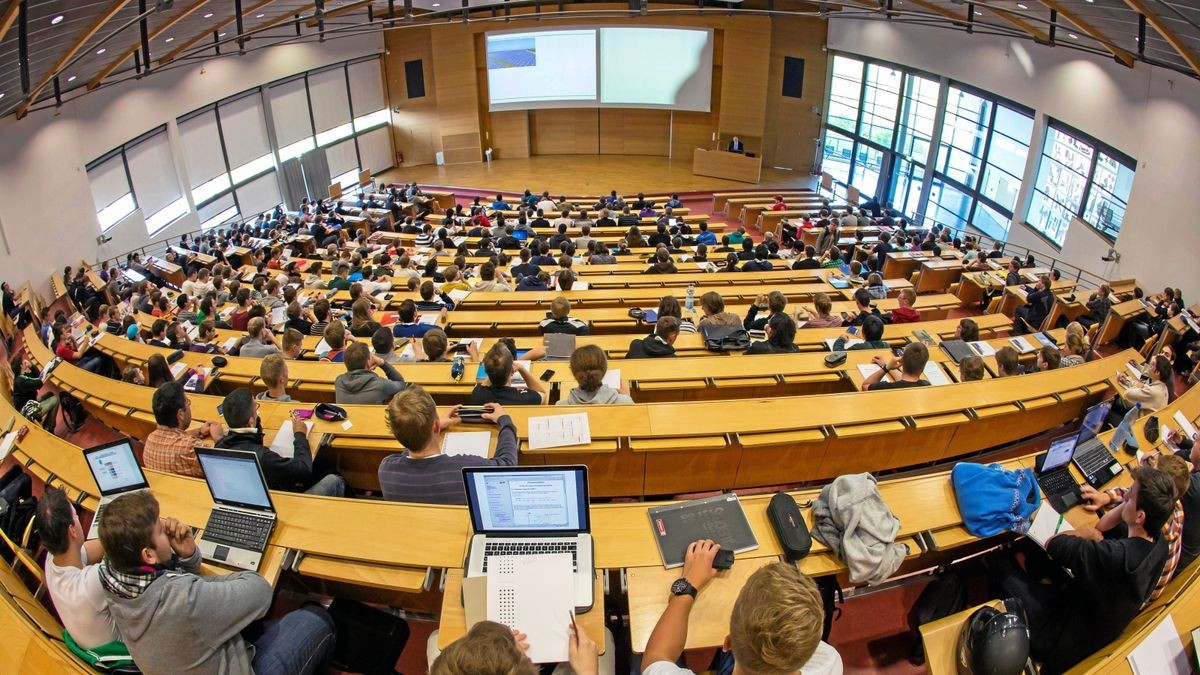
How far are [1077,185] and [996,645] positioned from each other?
44.0ft

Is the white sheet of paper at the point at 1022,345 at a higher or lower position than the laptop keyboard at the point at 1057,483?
lower

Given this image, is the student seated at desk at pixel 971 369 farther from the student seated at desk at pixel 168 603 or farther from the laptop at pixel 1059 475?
the student seated at desk at pixel 168 603

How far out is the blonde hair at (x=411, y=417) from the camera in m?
3.50

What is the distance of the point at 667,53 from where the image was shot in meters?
20.8

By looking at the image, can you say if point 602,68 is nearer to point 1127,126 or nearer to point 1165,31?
point 1127,126

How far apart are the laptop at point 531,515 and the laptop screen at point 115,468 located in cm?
215

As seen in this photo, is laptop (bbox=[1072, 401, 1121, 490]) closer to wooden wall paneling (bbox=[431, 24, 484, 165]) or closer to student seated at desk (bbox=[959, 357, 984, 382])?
student seated at desk (bbox=[959, 357, 984, 382])

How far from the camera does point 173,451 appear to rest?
4207 millimetres

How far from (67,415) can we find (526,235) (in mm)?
8097

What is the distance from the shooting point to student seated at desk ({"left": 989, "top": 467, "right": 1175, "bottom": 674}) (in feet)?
9.94

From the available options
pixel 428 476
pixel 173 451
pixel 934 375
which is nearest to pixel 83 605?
pixel 173 451

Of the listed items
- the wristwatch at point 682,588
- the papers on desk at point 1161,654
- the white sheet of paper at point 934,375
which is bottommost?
the white sheet of paper at point 934,375

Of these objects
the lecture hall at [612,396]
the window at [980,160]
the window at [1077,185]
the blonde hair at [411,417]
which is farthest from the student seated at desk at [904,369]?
the window at [980,160]

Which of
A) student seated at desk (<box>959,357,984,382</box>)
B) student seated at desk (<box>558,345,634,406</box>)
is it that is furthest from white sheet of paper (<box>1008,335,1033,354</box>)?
student seated at desk (<box>558,345,634,406</box>)
